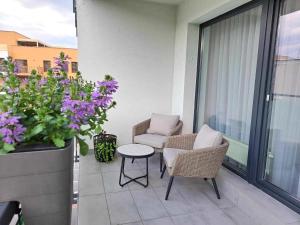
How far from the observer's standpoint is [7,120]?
91 centimetres

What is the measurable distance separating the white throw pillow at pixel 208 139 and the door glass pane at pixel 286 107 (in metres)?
0.52

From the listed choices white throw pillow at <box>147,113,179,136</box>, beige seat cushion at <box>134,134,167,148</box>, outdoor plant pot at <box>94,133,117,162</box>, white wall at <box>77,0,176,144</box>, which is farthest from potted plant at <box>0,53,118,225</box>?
white wall at <box>77,0,176,144</box>

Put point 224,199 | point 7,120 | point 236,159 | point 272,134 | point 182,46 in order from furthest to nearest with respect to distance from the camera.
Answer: point 182,46 → point 236,159 → point 224,199 → point 272,134 → point 7,120

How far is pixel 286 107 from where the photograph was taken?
6.78ft

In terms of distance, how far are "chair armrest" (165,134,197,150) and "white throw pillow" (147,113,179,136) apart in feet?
1.87

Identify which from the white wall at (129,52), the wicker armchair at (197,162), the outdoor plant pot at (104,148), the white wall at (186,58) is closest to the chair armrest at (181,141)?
the wicker armchair at (197,162)

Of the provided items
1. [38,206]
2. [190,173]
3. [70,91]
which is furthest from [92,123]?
[190,173]

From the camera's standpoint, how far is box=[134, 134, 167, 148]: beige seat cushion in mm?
3076

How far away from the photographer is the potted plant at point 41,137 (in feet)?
3.13

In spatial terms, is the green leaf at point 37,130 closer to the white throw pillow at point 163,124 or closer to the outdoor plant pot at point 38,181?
the outdoor plant pot at point 38,181

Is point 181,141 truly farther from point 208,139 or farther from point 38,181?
point 38,181

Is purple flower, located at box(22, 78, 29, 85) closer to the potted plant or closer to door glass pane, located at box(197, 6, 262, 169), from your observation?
the potted plant

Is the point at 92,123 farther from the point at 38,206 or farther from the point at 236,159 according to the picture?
the point at 236,159

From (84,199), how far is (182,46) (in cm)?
277
